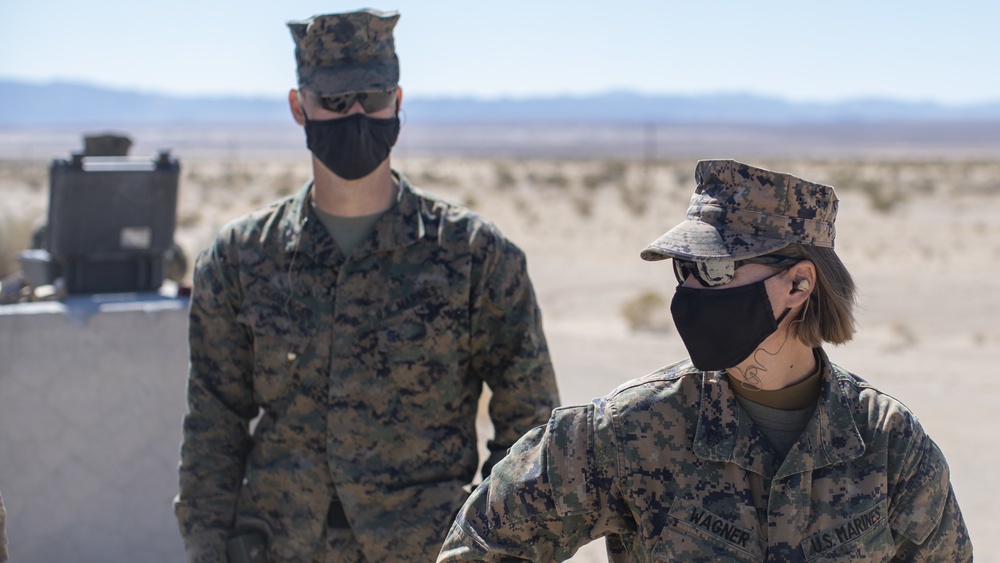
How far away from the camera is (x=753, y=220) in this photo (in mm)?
1944

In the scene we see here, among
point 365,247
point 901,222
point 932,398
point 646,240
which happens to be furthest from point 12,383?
point 901,222

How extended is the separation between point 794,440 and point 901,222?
26.4 meters

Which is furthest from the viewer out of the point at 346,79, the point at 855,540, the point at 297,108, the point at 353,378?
the point at 297,108

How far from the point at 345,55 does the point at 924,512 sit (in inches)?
75.2

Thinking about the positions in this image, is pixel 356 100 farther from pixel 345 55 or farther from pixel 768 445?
pixel 768 445

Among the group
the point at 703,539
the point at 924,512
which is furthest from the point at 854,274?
the point at 703,539

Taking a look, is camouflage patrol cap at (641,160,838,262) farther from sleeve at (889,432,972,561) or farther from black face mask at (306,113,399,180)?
black face mask at (306,113,399,180)

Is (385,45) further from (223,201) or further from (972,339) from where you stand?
(223,201)

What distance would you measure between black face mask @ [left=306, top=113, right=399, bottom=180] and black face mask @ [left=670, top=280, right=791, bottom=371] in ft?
3.97

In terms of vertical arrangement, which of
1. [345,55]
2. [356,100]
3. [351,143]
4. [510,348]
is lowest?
[510,348]

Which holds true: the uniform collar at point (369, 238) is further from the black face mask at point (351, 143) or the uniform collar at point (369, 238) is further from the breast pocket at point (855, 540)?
the breast pocket at point (855, 540)

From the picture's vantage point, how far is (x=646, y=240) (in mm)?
23516

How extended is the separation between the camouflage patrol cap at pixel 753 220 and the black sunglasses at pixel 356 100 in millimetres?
1269

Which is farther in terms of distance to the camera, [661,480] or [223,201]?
[223,201]
